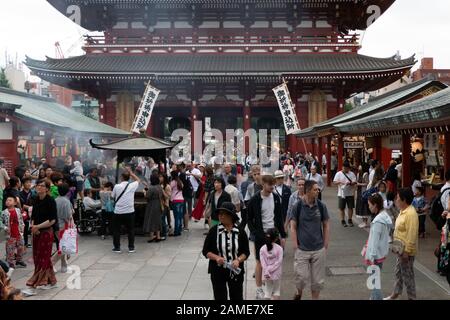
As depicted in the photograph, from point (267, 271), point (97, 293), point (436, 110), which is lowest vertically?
point (97, 293)

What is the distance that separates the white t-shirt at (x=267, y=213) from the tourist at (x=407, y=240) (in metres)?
1.78

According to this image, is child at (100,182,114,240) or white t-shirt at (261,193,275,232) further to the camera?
child at (100,182,114,240)

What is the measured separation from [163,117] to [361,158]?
43.6 ft

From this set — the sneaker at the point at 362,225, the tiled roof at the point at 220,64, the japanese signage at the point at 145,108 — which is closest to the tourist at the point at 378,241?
the sneaker at the point at 362,225

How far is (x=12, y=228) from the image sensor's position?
7938 mm

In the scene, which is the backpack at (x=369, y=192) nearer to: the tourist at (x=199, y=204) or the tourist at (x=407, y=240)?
the tourist at (x=199, y=204)

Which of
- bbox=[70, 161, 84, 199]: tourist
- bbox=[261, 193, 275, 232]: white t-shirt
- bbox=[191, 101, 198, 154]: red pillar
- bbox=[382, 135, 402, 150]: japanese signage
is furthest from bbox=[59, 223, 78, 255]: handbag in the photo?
bbox=[191, 101, 198, 154]: red pillar

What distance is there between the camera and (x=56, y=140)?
2195 cm

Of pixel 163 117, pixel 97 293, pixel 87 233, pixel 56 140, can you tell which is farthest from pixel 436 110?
pixel 163 117

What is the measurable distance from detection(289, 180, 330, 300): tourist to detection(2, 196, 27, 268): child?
498 cm

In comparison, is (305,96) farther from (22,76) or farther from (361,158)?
(22,76)

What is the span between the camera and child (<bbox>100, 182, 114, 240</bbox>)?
10.8 metres

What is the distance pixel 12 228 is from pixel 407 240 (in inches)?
254

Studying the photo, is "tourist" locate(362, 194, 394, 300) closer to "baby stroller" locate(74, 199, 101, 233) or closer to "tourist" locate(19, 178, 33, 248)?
"tourist" locate(19, 178, 33, 248)
